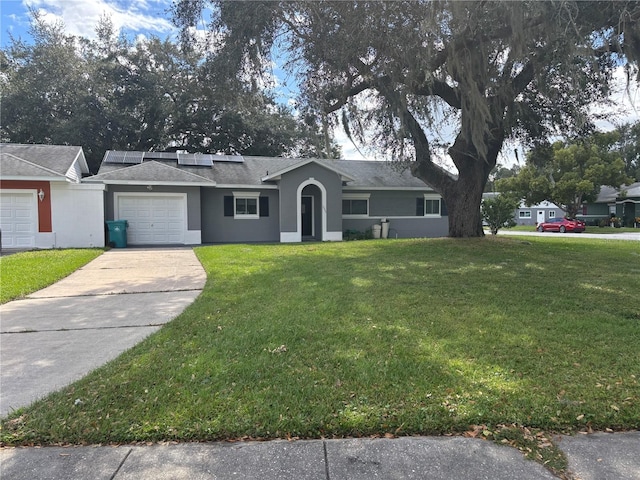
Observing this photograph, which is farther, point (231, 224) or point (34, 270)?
point (231, 224)

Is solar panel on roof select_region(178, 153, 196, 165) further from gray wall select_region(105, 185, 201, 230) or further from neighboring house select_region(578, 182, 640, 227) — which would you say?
neighboring house select_region(578, 182, 640, 227)

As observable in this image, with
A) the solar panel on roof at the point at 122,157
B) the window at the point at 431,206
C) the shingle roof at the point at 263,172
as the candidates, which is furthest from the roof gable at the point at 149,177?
the window at the point at 431,206

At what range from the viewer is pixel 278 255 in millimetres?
11641

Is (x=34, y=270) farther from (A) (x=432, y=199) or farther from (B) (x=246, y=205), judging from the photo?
(A) (x=432, y=199)

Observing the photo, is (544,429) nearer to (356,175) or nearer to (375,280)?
(375,280)

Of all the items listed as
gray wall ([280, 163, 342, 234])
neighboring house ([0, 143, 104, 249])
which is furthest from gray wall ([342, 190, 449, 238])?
neighboring house ([0, 143, 104, 249])

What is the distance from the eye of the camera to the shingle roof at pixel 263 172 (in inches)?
679

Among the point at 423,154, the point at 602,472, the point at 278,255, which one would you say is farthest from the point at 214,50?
the point at 602,472

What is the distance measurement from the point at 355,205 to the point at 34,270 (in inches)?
543

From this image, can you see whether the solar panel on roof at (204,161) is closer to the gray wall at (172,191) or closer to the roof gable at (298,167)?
the gray wall at (172,191)

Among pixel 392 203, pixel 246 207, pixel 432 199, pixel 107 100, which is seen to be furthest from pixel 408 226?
pixel 107 100

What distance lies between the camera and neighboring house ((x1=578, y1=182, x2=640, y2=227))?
36500 millimetres

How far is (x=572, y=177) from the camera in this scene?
3459 centimetres

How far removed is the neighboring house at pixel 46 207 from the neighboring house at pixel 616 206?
4243cm
